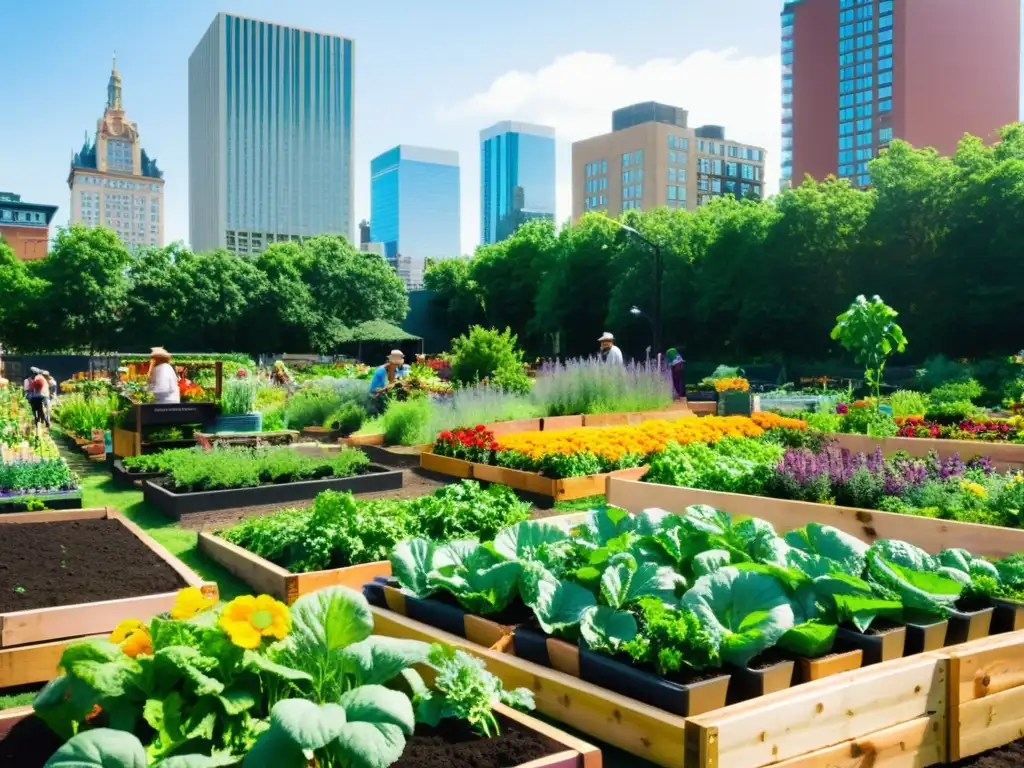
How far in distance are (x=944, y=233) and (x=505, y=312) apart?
93.8 feet

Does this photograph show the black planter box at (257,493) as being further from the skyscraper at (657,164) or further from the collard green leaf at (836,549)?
the skyscraper at (657,164)

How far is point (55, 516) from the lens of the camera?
6695 mm

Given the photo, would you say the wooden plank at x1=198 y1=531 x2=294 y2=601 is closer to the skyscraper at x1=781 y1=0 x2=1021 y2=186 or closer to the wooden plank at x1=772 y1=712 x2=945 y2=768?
the wooden plank at x1=772 y1=712 x2=945 y2=768

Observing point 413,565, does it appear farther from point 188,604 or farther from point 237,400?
point 237,400

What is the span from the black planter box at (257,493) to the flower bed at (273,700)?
18.8 feet

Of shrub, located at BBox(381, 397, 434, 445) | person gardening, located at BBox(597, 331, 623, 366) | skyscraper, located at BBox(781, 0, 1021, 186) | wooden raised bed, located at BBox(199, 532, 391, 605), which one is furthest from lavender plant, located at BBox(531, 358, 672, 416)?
skyscraper, located at BBox(781, 0, 1021, 186)

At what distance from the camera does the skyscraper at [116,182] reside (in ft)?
582

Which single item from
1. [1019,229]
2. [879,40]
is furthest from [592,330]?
[879,40]

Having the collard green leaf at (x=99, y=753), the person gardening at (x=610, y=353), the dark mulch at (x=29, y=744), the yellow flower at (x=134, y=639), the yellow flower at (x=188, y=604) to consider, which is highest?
the person gardening at (x=610, y=353)

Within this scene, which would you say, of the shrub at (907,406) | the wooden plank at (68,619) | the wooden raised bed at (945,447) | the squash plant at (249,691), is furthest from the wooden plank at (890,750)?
the shrub at (907,406)

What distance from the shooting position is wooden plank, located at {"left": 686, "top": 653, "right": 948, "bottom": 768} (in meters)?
2.72

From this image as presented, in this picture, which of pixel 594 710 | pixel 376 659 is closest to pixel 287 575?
pixel 594 710

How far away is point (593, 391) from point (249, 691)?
37.2 ft

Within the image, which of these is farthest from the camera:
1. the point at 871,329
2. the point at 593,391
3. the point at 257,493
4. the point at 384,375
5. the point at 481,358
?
the point at 481,358
